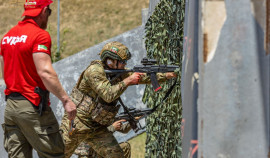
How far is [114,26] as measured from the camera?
28828 millimetres

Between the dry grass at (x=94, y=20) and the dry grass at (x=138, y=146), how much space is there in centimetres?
1746

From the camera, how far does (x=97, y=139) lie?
5723mm

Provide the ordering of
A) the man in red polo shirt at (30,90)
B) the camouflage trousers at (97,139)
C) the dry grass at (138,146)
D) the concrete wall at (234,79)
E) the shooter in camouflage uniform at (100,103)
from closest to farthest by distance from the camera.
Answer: the concrete wall at (234,79)
the man in red polo shirt at (30,90)
the shooter in camouflage uniform at (100,103)
the camouflage trousers at (97,139)
the dry grass at (138,146)

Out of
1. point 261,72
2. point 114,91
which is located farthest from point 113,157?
point 261,72

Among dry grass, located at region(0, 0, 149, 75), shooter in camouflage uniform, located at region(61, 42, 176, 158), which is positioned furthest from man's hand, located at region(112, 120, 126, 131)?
dry grass, located at region(0, 0, 149, 75)

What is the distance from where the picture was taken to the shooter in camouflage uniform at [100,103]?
5.49 m

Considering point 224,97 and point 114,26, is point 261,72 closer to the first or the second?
point 224,97

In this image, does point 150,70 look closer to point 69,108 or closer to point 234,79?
point 69,108

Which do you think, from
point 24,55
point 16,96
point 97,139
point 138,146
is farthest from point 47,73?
point 138,146

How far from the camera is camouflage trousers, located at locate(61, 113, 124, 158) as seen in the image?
18.5 feet

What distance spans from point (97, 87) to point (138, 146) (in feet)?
9.55

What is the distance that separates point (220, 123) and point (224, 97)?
0.11 meters

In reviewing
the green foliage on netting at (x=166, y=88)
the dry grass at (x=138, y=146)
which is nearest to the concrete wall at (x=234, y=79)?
the green foliage on netting at (x=166, y=88)

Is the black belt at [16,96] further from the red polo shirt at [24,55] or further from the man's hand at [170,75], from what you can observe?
the man's hand at [170,75]
